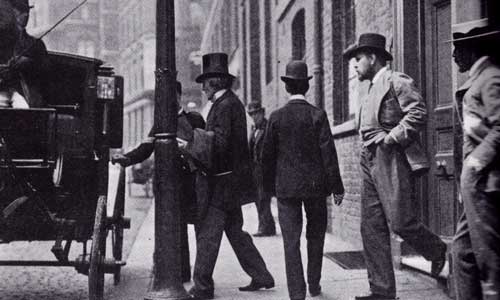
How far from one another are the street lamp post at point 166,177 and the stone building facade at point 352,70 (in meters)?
1.88

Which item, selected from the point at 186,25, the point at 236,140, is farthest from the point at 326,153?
the point at 186,25

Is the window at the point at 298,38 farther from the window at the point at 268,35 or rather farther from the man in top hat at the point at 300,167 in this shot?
the man in top hat at the point at 300,167

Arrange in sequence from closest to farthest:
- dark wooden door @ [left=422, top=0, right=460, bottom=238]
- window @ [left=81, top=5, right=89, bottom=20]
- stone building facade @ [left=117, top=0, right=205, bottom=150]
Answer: dark wooden door @ [left=422, top=0, right=460, bottom=238] < stone building facade @ [left=117, top=0, right=205, bottom=150] < window @ [left=81, top=5, right=89, bottom=20]

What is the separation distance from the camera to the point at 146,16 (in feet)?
190

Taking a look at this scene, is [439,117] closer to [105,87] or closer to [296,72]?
[296,72]

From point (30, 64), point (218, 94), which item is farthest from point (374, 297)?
point (30, 64)

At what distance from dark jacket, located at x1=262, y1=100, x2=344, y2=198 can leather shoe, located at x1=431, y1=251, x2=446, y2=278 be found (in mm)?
979

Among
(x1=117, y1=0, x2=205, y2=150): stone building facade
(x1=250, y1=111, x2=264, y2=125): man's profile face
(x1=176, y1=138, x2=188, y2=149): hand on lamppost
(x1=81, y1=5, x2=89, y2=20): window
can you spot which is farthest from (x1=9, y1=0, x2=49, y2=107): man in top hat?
(x1=81, y1=5, x2=89, y2=20): window

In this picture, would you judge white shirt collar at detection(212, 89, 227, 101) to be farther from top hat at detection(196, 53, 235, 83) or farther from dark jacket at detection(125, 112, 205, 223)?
dark jacket at detection(125, 112, 205, 223)

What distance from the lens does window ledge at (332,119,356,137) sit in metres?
9.07

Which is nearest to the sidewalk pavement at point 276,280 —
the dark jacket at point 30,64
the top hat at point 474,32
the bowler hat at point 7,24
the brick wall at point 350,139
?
the brick wall at point 350,139

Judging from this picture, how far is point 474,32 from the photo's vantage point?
13.1 ft

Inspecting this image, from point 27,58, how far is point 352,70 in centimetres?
542

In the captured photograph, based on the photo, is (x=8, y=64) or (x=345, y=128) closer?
(x=8, y=64)
